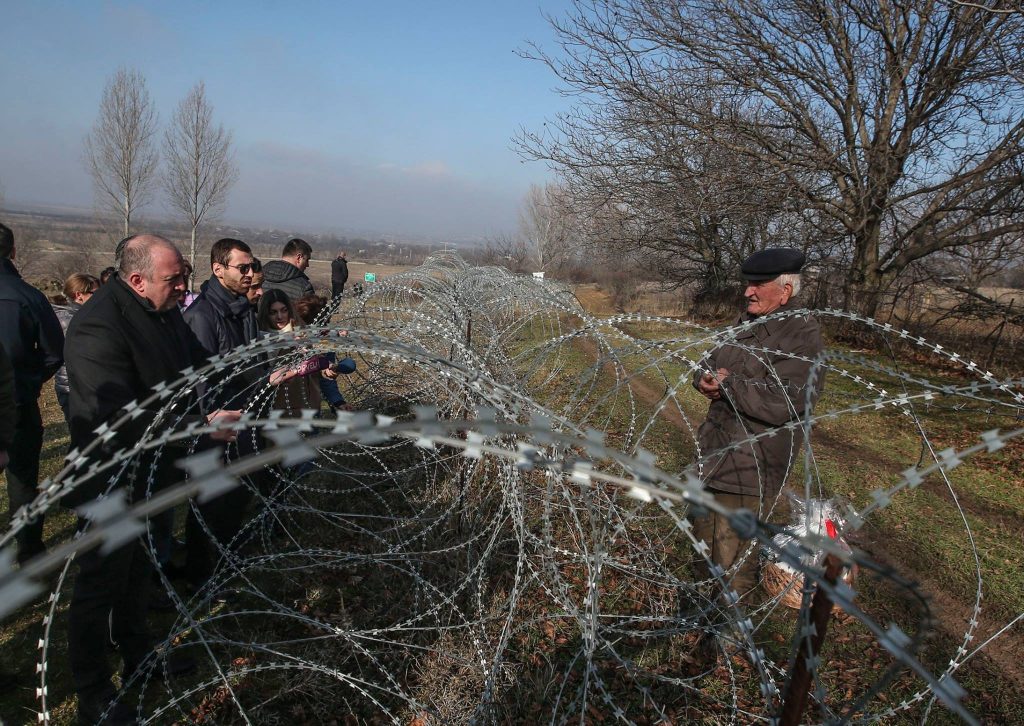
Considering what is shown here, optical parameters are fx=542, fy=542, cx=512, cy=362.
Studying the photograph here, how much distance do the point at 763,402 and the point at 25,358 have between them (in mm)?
4825

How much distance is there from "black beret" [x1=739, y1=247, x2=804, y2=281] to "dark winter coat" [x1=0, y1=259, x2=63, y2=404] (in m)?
4.66

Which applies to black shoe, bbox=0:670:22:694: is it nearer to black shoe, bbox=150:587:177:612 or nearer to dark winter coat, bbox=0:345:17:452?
black shoe, bbox=150:587:177:612

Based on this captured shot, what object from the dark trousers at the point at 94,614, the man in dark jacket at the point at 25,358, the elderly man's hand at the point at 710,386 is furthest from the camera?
the man in dark jacket at the point at 25,358

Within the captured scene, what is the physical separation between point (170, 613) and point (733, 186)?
11.7 m

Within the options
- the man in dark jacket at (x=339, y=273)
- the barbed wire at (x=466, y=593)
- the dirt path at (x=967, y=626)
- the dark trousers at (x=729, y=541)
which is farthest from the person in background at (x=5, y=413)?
the man in dark jacket at (x=339, y=273)

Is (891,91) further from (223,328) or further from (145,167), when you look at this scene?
(145,167)

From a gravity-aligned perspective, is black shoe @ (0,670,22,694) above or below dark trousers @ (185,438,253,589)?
below

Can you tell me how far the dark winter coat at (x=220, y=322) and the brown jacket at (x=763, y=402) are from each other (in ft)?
10.0

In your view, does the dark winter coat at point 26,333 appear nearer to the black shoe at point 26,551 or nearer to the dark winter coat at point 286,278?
the black shoe at point 26,551

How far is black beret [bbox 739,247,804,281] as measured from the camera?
300 cm

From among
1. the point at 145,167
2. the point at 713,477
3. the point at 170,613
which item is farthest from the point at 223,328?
the point at 145,167

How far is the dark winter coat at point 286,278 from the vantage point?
19.8 ft

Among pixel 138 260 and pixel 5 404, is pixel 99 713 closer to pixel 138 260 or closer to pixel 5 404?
pixel 5 404

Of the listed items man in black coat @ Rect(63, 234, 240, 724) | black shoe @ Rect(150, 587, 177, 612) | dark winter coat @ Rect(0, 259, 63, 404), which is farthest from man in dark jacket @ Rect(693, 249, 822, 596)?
dark winter coat @ Rect(0, 259, 63, 404)
